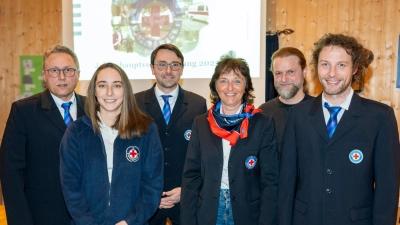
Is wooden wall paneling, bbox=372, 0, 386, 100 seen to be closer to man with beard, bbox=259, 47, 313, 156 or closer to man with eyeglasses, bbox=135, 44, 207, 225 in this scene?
man with beard, bbox=259, 47, 313, 156

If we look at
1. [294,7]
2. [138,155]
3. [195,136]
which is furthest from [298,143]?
[294,7]

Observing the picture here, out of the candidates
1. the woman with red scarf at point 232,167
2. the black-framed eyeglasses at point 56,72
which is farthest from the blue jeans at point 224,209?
the black-framed eyeglasses at point 56,72

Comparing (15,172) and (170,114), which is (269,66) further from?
(15,172)

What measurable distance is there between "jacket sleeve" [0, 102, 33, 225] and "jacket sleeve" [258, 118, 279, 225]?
1421 millimetres

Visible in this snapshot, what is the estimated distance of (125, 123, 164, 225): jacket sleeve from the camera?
7.64ft

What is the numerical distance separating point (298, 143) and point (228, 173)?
17.1 inches

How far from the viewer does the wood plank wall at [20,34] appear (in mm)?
6328

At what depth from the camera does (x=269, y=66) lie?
5316 mm

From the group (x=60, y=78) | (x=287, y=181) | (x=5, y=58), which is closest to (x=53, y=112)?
(x=60, y=78)

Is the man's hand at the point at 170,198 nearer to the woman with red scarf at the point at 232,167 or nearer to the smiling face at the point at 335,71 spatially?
the woman with red scarf at the point at 232,167

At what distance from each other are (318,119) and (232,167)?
55 cm

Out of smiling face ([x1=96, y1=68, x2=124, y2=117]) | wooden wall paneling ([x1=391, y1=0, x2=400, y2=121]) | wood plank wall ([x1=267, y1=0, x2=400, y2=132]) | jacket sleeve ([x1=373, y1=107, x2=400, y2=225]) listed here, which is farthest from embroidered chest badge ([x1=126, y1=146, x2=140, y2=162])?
wooden wall paneling ([x1=391, y1=0, x2=400, y2=121])

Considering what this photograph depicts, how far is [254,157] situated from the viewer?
7.92 feet

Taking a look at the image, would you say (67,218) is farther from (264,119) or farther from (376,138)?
(376,138)
